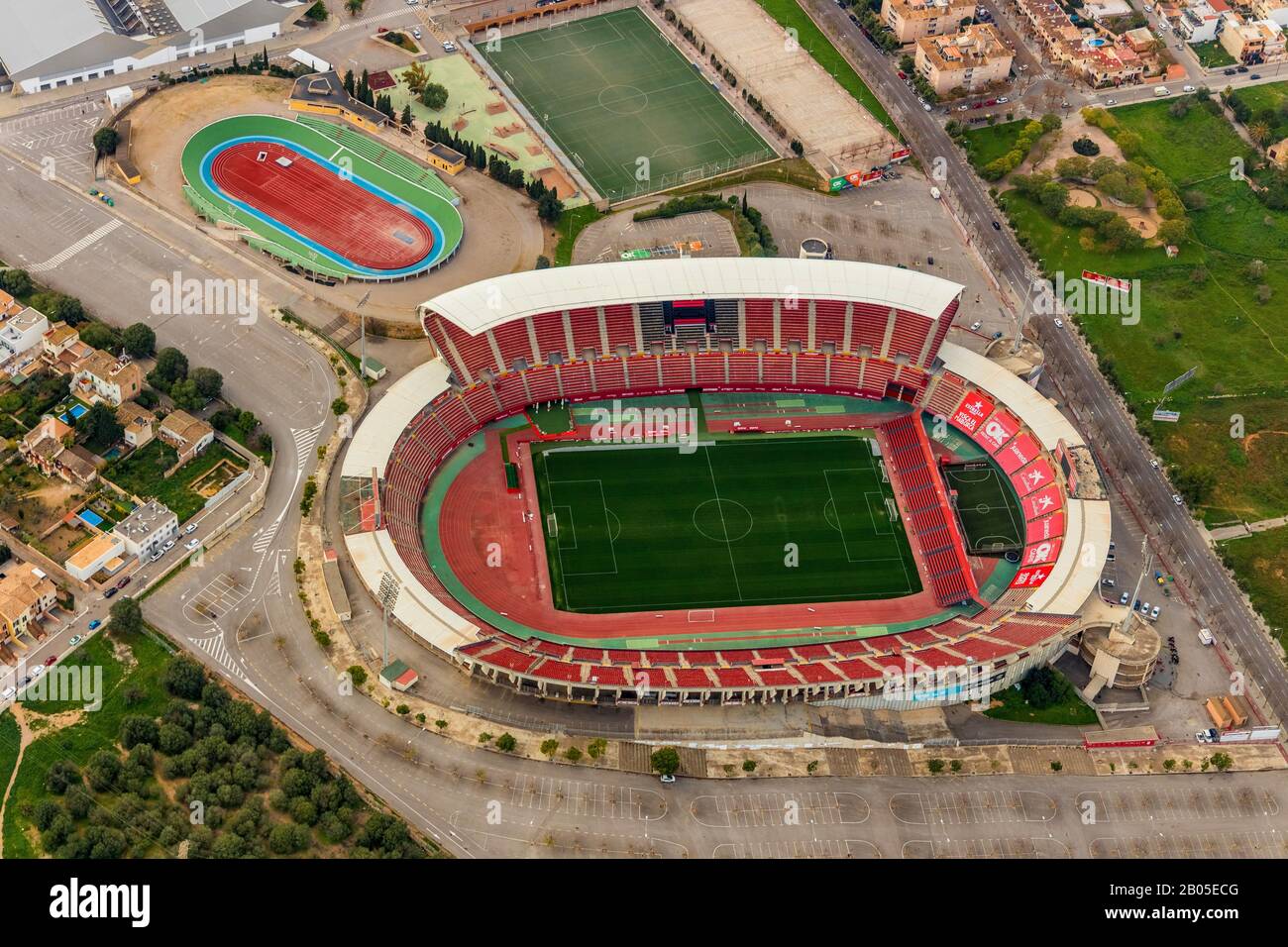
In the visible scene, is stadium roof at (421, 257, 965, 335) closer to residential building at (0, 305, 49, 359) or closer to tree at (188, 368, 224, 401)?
tree at (188, 368, 224, 401)

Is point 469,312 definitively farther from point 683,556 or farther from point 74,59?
point 74,59

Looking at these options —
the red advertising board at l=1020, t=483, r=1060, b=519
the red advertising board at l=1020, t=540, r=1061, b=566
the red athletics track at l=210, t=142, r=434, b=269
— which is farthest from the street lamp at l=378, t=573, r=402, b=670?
the red advertising board at l=1020, t=483, r=1060, b=519

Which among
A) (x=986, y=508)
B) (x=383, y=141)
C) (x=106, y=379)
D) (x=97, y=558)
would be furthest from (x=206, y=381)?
(x=986, y=508)

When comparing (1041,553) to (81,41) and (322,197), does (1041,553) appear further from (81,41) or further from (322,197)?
(81,41)

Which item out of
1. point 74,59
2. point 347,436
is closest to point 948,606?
A: point 347,436

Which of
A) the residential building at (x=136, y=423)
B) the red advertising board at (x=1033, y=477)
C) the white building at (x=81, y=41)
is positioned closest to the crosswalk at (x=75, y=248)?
the residential building at (x=136, y=423)

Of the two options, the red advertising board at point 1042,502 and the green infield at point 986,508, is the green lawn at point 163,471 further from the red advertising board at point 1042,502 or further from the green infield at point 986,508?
the red advertising board at point 1042,502
